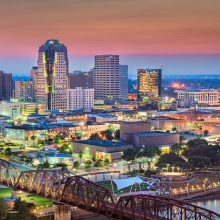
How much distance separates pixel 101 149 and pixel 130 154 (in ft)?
9.58

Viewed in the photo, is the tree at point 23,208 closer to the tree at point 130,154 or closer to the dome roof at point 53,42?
the tree at point 130,154

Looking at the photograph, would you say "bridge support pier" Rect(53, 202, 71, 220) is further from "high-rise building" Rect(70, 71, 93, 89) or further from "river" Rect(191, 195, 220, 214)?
"high-rise building" Rect(70, 71, 93, 89)

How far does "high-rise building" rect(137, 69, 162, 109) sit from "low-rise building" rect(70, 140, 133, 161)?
51413 mm

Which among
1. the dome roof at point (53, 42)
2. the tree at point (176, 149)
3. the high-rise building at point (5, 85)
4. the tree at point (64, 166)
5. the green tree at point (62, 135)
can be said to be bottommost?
the tree at point (64, 166)

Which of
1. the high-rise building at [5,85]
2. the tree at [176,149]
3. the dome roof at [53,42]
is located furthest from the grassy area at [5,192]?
the high-rise building at [5,85]

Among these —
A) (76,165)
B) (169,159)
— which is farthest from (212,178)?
(76,165)

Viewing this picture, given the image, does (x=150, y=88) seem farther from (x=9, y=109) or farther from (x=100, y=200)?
(x=100, y=200)

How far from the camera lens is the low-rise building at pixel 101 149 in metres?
40.2

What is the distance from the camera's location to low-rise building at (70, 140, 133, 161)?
132ft

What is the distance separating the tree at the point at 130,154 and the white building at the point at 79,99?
156ft

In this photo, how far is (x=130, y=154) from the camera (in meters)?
39.2

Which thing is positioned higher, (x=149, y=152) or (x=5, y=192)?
(x=149, y=152)

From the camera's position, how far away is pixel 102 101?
101 metres

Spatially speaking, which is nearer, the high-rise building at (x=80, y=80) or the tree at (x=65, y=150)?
the tree at (x=65, y=150)
